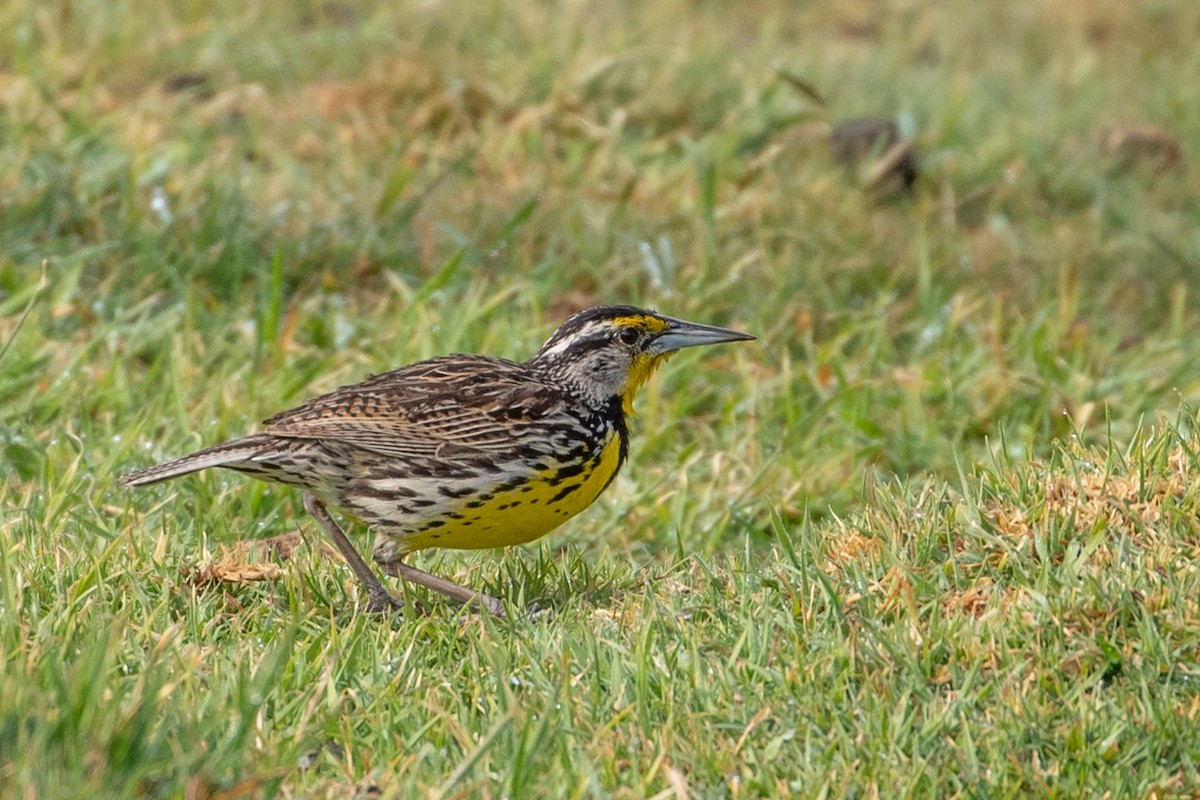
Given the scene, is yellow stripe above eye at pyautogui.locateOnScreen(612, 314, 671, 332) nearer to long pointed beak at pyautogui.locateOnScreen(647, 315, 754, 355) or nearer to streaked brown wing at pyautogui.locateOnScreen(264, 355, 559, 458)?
long pointed beak at pyautogui.locateOnScreen(647, 315, 754, 355)

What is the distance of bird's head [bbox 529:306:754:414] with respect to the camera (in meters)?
5.80

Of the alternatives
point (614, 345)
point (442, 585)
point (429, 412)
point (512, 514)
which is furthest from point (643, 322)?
point (442, 585)

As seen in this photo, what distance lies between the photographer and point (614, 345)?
5.88 metres

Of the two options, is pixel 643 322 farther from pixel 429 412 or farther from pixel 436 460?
pixel 436 460

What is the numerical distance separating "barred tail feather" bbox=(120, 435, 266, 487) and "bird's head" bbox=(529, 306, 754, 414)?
1058mm

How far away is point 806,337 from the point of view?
7.80 meters

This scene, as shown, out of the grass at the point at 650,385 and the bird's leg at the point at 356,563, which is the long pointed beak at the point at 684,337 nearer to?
the grass at the point at 650,385

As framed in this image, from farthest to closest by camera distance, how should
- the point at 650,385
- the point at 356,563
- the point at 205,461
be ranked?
the point at 650,385 < the point at 356,563 < the point at 205,461

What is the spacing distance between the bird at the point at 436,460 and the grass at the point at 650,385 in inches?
7.5

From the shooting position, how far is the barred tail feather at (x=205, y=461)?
521 centimetres

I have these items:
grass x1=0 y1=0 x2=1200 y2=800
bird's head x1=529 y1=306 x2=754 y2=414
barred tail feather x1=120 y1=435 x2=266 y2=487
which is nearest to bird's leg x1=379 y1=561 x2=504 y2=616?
grass x1=0 y1=0 x2=1200 y2=800

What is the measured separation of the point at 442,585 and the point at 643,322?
1233 mm

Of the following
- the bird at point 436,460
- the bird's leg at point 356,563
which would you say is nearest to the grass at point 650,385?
the bird's leg at point 356,563

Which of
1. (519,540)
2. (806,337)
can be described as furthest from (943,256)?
(519,540)
